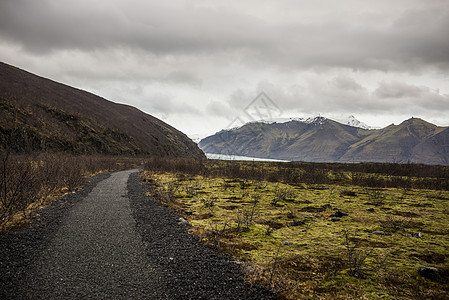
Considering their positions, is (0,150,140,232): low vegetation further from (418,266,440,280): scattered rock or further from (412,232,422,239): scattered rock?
(412,232,422,239): scattered rock

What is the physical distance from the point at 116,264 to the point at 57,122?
80.4 meters

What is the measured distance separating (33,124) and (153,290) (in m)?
73.1

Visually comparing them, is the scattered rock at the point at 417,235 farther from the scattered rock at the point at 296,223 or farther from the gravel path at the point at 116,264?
the gravel path at the point at 116,264

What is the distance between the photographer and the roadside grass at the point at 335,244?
4.70 meters

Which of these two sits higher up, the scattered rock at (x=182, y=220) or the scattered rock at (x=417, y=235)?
the scattered rock at (x=417, y=235)

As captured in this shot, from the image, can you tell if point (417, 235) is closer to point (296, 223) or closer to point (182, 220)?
point (296, 223)

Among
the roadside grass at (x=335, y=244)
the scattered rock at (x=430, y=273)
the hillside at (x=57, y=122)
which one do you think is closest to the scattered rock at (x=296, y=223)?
the roadside grass at (x=335, y=244)

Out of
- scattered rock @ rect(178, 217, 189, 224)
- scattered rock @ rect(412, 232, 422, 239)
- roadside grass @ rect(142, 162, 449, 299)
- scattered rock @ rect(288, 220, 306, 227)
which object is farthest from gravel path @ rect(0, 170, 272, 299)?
scattered rock @ rect(412, 232, 422, 239)

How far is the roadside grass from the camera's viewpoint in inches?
185

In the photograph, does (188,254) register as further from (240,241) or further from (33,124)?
(33,124)

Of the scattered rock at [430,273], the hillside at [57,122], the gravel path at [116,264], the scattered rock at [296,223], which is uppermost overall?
the hillside at [57,122]

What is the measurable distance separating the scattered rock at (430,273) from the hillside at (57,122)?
147 ft

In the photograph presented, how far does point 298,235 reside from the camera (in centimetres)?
827

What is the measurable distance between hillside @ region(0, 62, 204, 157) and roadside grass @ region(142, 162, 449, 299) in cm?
3914
